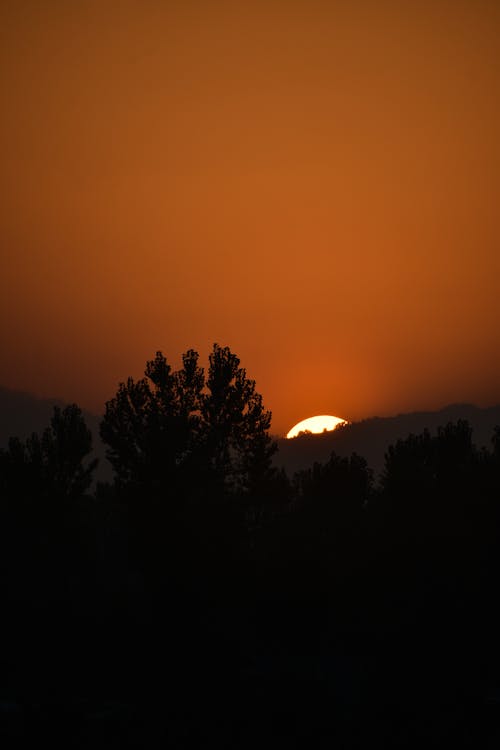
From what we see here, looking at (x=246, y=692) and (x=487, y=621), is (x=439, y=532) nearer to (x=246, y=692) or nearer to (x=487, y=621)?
(x=487, y=621)

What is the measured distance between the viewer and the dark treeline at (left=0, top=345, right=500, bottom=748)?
85.1 feet

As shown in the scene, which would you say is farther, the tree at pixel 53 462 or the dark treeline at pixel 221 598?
the tree at pixel 53 462

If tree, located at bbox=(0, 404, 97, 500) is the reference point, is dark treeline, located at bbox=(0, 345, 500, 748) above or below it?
below

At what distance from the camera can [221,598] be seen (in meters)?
33.8

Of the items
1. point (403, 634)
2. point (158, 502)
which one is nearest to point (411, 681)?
point (403, 634)

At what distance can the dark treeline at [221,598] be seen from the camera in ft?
85.1

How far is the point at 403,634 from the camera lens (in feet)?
113

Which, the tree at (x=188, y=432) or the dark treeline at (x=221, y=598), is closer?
the dark treeline at (x=221, y=598)

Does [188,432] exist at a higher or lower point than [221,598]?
higher

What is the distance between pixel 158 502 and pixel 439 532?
14916 mm

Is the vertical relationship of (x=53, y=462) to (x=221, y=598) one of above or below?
above

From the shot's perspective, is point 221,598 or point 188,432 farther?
point 188,432

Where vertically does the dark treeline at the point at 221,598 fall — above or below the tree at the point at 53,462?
below

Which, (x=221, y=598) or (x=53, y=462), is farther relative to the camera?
(x=53, y=462)
